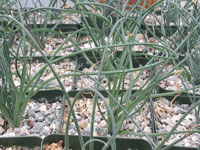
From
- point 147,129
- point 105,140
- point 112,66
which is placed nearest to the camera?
point 105,140

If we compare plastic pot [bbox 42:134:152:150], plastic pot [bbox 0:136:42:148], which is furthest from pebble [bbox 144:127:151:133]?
plastic pot [bbox 0:136:42:148]

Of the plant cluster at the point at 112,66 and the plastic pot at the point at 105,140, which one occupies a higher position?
the plant cluster at the point at 112,66

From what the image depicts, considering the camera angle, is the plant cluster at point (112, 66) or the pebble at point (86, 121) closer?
the plant cluster at point (112, 66)

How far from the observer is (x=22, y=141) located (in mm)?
738

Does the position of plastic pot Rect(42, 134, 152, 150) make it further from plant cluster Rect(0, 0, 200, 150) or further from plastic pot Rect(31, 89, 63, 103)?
plastic pot Rect(31, 89, 63, 103)

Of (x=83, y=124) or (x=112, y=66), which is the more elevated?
(x=112, y=66)

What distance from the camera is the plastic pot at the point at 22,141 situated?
730 mm

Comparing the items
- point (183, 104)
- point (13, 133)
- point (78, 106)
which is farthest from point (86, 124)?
point (183, 104)

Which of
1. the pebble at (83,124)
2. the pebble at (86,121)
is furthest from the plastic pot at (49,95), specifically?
the pebble at (83,124)

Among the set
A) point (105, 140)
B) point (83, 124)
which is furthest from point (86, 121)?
point (105, 140)

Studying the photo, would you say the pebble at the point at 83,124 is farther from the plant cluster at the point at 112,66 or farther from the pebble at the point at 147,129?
the pebble at the point at 147,129

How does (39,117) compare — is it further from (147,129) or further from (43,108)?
(147,129)

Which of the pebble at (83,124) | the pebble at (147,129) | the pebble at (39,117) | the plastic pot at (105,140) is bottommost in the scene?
the plastic pot at (105,140)

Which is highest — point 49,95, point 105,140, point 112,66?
point 112,66
